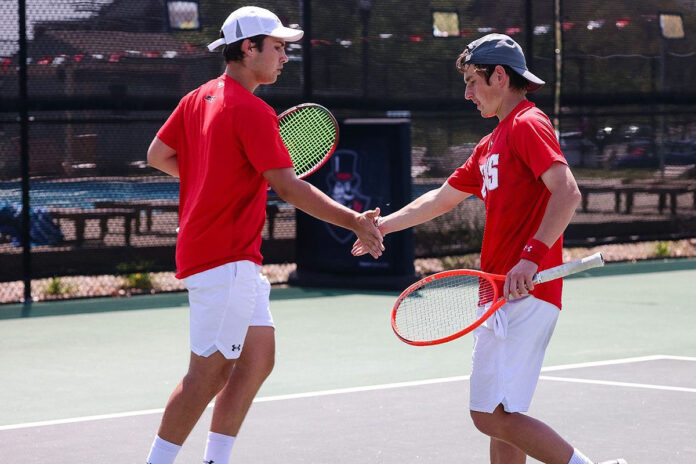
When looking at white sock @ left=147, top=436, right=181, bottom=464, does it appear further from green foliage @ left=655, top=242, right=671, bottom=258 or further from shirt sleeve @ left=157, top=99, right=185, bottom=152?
green foliage @ left=655, top=242, right=671, bottom=258

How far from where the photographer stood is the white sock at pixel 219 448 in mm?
4543

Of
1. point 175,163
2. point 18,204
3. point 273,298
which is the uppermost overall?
point 175,163

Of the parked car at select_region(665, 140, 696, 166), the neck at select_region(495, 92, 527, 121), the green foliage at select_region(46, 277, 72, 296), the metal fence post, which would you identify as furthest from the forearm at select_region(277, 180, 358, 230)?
the parked car at select_region(665, 140, 696, 166)

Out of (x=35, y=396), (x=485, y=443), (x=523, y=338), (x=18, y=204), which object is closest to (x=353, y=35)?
(x=18, y=204)

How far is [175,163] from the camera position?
15.8ft

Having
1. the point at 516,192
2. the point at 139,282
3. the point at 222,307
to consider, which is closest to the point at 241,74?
the point at 222,307

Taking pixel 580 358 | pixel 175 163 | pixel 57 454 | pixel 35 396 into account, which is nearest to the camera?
pixel 175 163

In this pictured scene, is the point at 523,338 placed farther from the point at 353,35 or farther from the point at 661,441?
the point at 353,35

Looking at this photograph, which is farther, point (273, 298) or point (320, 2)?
point (320, 2)

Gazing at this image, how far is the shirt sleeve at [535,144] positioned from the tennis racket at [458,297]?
34cm

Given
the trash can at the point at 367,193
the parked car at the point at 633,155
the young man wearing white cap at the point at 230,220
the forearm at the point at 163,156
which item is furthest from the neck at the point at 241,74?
the parked car at the point at 633,155

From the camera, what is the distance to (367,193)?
10.6 m

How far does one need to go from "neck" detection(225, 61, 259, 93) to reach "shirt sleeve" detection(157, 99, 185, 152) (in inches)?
10.2

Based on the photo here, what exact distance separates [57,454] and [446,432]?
5.94ft
